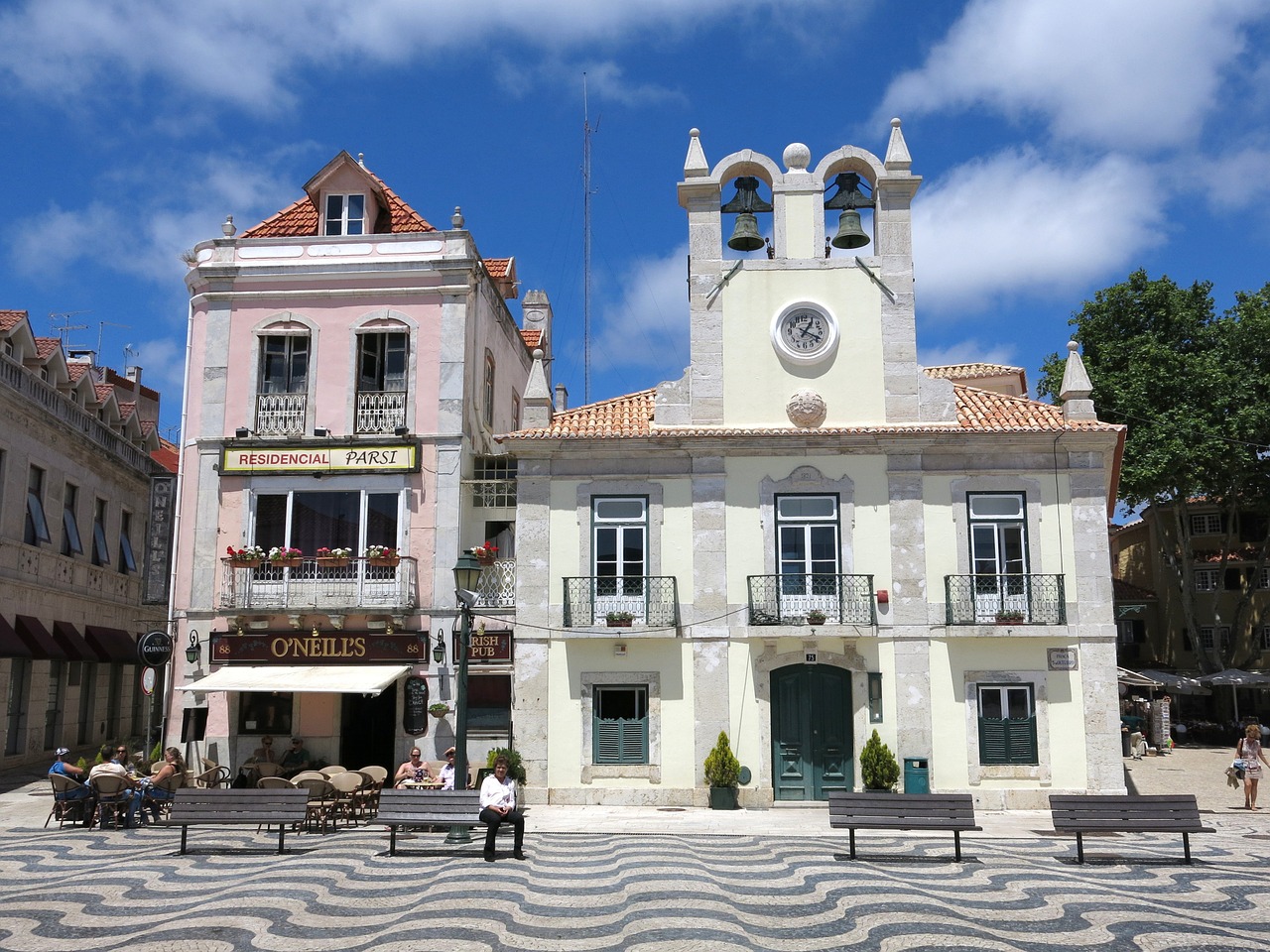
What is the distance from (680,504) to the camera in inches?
843

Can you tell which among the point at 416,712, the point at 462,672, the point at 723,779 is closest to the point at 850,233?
the point at 723,779

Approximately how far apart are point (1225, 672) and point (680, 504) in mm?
22805

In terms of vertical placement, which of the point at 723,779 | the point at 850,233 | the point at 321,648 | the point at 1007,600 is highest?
the point at 850,233

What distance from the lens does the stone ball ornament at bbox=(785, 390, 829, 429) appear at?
21516 mm

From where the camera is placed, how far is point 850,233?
22.0 meters

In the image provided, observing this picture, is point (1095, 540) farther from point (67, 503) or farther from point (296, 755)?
point (67, 503)

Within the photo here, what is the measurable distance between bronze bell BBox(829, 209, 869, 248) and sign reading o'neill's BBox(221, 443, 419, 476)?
365 inches

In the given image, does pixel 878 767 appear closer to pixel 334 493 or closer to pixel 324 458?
pixel 334 493

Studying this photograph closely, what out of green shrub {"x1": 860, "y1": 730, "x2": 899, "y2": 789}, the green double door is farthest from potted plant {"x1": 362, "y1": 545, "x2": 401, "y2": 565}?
green shrub {"x1": 860, "y1": 730, "x2": 899, "y2": 789}

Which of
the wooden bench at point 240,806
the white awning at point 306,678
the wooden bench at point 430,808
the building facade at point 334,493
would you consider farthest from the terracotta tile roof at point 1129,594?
the wooden bench at point 240,806

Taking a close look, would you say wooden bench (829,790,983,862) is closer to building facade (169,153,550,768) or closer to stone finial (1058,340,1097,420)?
building facade (169,153,550,768)

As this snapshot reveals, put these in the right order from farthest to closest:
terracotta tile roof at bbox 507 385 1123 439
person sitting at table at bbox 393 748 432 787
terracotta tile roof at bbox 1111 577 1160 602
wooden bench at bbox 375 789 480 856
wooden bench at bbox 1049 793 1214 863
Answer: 1. terracotta tile roof at bbox 1111 577 1160 602
2. terracotta tile roof at bbox 507 385 1123 439
3. person sitting at table at bbox 393 748 432 787
4. wooden bench at bbox 375 789 480 856
5. wooden bench at bbox 1049 793 1214 863

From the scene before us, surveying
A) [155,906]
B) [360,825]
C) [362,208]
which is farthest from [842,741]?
[362,208]

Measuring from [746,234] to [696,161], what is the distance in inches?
73.4
